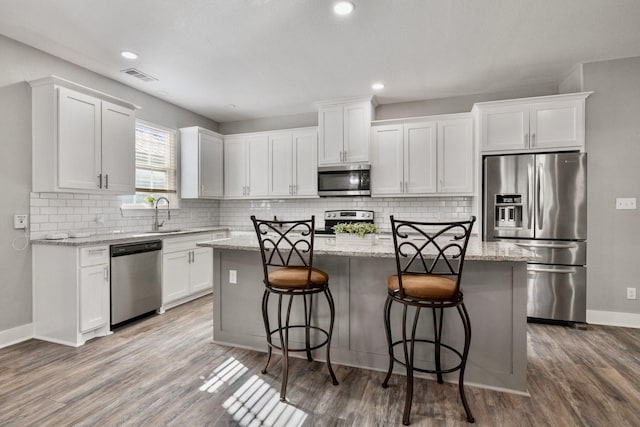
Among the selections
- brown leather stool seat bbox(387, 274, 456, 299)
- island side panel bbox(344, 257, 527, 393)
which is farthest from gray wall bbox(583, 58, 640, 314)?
brown leather stool seat bbox(387, 274, 456, 299)

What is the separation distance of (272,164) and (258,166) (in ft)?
0.84

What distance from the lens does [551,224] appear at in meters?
3.51

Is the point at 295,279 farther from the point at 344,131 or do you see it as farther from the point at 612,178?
the point at 612,178

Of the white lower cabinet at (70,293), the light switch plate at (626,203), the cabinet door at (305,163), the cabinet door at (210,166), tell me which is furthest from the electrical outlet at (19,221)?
the light switch plate at (626,203)

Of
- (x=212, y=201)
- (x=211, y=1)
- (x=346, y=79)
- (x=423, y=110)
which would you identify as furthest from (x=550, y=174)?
(x=212, y=201)

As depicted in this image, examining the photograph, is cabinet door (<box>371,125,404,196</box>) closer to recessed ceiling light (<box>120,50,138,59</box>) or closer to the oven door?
the oven door

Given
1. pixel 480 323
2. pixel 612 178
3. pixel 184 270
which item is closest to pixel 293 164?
pixel 184 270

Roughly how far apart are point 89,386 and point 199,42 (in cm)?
291

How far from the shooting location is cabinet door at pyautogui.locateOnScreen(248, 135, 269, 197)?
520cm

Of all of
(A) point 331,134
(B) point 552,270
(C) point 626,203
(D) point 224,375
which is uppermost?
(A) point 331,134

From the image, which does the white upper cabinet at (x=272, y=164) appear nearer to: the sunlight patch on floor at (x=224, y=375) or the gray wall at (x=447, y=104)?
the gray wall at (x=447, y=104)

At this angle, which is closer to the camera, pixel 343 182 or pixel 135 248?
pixel 135 248

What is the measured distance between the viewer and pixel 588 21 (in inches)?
106

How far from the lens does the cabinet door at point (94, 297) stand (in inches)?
116
